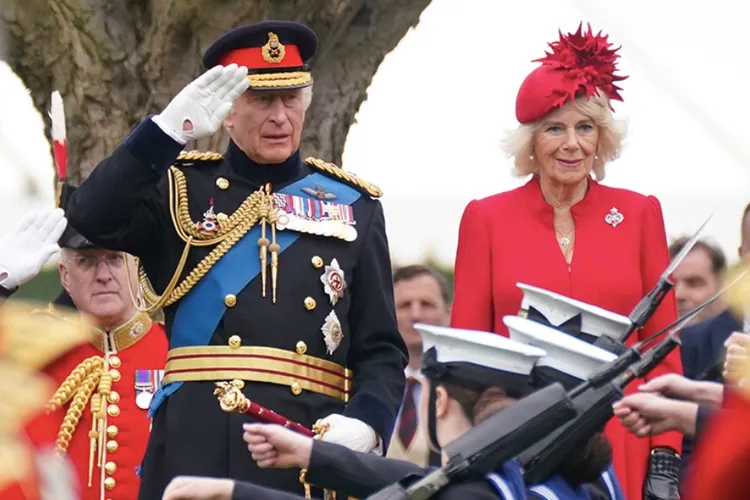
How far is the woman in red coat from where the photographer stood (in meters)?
6.09

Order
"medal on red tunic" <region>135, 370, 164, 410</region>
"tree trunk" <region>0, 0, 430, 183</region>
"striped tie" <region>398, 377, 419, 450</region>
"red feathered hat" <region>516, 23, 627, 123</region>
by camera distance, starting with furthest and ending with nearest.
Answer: "tree trunk" <region>0, 0, 430, 183</region> → "striped tie" <region>398, 377, 419, 450</region> → "medal on red tunic" <region>135, 370, 164, 410</region> → "red feathered hat" <region>516, 23, 627, 123</region>

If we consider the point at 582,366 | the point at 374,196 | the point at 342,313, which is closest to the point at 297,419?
the point at 342,313

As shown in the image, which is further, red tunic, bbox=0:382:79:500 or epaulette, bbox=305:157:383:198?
epaulette, bbox=305:157:383:198

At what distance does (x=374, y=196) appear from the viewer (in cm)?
582

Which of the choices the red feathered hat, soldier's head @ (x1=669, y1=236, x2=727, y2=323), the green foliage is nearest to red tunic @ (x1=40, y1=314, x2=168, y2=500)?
the red feathered hat

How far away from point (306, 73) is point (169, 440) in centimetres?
111

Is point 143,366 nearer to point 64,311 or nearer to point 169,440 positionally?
point 64,311

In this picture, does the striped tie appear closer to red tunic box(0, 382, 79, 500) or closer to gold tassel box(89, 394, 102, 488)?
gold tassel box(89, 394, 102, 488)

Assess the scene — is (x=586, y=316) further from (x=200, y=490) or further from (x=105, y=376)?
(x=105, y=376)

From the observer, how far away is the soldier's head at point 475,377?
4.31 m

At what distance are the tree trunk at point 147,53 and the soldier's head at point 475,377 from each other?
3.53 m

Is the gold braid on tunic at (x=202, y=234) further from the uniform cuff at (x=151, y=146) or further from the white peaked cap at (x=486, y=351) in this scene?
the white peaked cap at (x=486, y=351)

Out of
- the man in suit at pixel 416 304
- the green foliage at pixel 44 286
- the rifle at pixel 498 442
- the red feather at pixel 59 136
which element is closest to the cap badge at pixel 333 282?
the red feather at pixel 59 136

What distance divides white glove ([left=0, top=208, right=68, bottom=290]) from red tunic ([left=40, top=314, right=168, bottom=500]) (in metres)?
1.58
